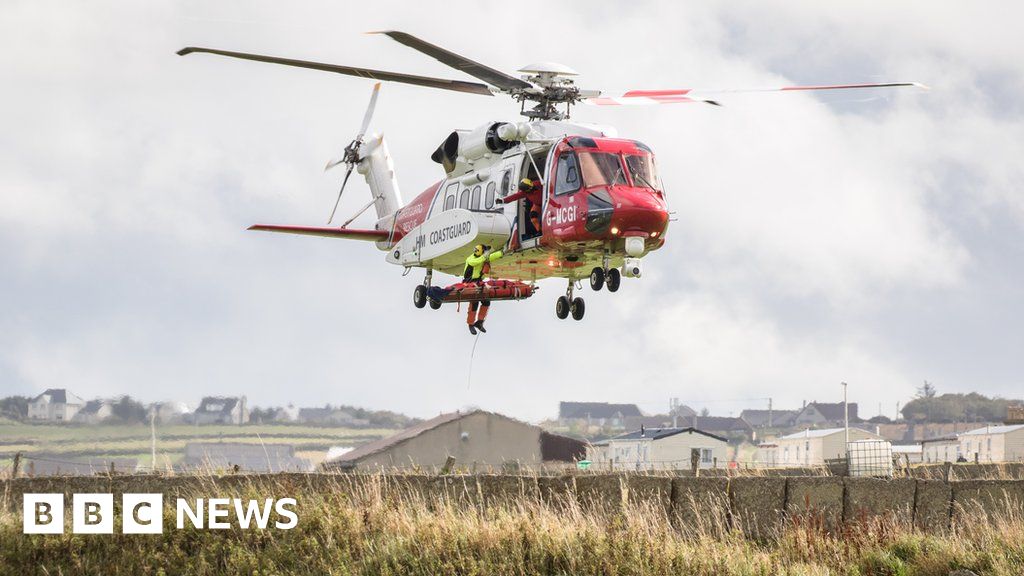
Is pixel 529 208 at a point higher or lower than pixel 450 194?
lower

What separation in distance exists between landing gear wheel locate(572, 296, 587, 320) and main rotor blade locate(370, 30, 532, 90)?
13.9 ft

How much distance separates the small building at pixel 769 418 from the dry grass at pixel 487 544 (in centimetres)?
12498

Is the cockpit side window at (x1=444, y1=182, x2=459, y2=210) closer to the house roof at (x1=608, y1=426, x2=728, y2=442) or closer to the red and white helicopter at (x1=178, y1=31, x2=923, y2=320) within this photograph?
the red and white helicopter at (x1=178, y1=31, x2=923, y2=320)

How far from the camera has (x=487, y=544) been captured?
20.6 meters

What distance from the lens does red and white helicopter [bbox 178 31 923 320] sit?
24719mm

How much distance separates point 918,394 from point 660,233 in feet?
580

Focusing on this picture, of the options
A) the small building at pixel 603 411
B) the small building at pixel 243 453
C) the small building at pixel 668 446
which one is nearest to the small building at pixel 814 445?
the small building at pixel 668 446

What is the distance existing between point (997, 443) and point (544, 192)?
78080 millimetres

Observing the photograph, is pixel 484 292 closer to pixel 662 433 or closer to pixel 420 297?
pixel 420 297

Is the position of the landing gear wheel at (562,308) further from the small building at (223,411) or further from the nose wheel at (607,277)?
the small building at (223,411)

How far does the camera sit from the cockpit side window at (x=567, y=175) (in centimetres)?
2533

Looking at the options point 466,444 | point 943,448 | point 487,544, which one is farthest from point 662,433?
point 487,544

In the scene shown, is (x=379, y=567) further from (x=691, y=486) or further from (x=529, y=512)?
(x=691, y=486)

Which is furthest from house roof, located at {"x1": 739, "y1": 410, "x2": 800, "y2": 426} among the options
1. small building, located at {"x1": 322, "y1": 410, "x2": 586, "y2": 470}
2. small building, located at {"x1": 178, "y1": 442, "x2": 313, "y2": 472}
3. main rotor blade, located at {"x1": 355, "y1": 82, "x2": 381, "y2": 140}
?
main rotor blade, located at {"x1": 355, "y1": 82, "x2": 381, "y2": 140}
